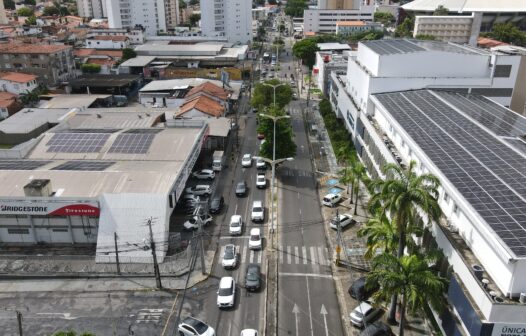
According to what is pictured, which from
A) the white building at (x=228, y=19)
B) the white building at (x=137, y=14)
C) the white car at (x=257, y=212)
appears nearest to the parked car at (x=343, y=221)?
the white car at (x=257, y=212)

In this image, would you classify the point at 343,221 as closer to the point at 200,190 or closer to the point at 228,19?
the point at 200,190

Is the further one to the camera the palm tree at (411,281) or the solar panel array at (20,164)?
the solar panel array at (20,164)

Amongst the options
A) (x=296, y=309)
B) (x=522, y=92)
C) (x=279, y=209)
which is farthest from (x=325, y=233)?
(x=522, y=92)

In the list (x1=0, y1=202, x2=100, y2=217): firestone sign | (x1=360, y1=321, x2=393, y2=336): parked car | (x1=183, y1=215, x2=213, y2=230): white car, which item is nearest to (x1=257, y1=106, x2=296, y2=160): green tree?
(x1=183, y1=215, x2=213, y2=230): white car

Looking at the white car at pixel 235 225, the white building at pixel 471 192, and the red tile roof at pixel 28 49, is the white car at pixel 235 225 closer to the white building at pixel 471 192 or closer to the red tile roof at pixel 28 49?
the white building at pixel 471 192

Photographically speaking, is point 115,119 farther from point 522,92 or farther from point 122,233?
point 522,92
